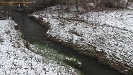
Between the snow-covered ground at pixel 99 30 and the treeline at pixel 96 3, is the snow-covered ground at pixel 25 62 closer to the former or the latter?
the snow-covered ground at pixel 99 30

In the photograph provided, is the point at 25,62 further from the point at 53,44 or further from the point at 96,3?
the point at 96,3

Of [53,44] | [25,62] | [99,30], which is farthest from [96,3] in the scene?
[25,62]

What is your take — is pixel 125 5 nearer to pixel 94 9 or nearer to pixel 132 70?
pixel 94 9

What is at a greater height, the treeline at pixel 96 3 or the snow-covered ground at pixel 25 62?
the treeline at pixel 96 3

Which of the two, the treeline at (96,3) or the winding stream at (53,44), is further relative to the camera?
the treeline at (96,3)

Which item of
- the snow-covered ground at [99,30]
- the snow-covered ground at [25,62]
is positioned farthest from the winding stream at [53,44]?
the snow-covered ground at [25,62]

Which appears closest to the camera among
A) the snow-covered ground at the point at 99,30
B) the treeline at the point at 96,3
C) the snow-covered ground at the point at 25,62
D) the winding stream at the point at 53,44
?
the snow-covered ground at the point at 25,62
